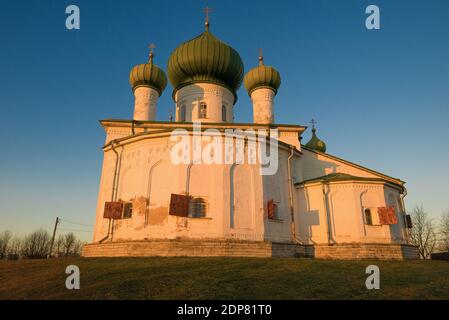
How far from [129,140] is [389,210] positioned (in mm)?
14471

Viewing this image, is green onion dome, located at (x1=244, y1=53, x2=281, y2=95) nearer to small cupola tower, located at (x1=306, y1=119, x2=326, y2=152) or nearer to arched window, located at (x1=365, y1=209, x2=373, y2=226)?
small cupola tower, located at (x1=306, y1=119, x2=326, y2=152)

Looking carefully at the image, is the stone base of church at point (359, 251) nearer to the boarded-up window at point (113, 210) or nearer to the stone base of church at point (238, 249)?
the stone base of church at point (238, 249)

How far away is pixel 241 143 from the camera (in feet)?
49.8

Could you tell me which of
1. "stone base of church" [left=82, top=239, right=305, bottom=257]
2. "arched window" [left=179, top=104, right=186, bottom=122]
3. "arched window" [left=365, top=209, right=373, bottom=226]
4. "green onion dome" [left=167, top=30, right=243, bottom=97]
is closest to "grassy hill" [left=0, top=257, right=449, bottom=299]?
"stone base of church" [left=82, top=239, right=305, bottom=257]

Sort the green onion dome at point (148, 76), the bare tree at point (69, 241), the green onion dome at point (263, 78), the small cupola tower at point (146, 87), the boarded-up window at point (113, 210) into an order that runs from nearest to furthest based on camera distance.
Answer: the boarded-up window at point (113, 210) → the small cupola tower at point (146, 87) → the green onion dome at point (148, 76) → the green onion dome at point (263, 78) → the bare tree at point (69, 241)

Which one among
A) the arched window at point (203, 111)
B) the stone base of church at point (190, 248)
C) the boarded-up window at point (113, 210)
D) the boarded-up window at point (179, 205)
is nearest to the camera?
the stone base of church at point (190, 248)

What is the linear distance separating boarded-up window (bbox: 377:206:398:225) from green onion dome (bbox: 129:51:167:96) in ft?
53.5

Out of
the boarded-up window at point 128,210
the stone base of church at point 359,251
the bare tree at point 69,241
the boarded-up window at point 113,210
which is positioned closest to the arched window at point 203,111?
the boarded-up window at point 128,210

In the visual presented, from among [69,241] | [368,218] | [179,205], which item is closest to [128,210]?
[179,205]

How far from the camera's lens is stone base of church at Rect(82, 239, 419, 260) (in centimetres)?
1297

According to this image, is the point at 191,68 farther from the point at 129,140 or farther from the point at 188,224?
the point at 188,224

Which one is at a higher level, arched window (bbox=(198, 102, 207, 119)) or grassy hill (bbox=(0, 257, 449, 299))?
arched window (bbox=(198, 102, 207, 119))

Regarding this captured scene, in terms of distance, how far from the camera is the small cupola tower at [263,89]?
21.4m
